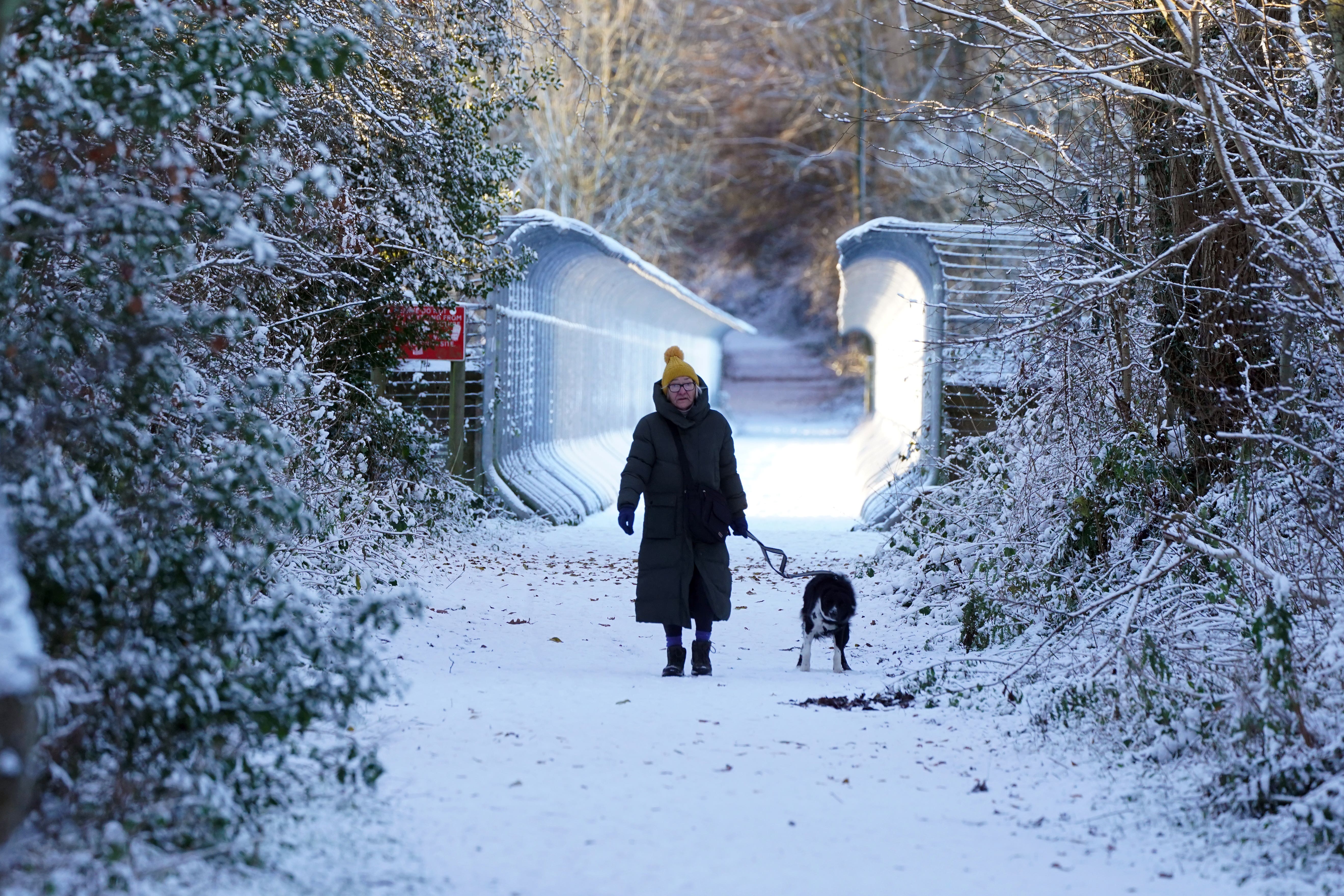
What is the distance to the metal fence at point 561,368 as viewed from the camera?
1336 centimetres

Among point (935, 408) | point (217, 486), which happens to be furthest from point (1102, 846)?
point (935, 408)

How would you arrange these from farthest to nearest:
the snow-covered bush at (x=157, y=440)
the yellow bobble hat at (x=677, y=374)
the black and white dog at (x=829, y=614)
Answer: the black and white dog at (x=829, y=614) → the yellow bobble hat at (x=677, y=374) → the snow-covered bush at (x=157, y=440)

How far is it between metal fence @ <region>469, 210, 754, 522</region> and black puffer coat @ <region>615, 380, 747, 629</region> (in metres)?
5.85

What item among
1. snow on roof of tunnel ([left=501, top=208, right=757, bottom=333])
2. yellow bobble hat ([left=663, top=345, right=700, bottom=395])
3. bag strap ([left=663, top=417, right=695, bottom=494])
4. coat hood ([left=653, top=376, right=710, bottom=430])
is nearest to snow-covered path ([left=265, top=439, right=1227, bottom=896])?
bag strap ([left=663, top=417, right=695, bottom=494])

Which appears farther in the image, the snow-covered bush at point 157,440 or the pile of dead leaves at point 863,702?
the pile of dead leaves at point 863,702

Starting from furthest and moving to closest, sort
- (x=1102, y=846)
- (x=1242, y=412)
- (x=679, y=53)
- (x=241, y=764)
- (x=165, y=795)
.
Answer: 1. (x=679, y=53)
2. (x=1242, y=412)
3. (x=1102, y=846)
4. (x=241, y=764)
5. (x=165, y=795)

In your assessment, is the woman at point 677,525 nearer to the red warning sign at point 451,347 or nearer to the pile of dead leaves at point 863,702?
the pile of dead leaves at point 863,702

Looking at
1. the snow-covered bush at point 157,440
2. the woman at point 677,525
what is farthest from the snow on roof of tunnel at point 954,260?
the snow-covered bush at point 157,440

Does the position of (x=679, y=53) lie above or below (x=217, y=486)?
above

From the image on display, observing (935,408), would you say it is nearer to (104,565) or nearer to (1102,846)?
(1102,846)

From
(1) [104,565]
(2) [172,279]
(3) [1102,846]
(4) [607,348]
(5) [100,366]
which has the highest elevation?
(4) [607,348]

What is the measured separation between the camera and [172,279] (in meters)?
5.18

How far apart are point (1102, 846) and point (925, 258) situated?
32.8 ft

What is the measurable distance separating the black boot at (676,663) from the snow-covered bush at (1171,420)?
1273mm
